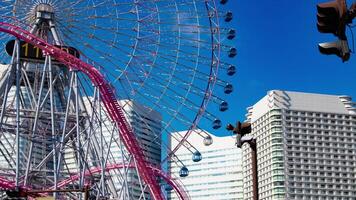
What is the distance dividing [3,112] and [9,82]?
7.49 feet

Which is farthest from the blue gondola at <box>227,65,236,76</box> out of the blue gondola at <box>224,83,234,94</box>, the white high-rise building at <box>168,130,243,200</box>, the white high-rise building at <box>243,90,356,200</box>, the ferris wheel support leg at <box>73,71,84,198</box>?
the white high-rise building at <box>168,130,243,200</box>

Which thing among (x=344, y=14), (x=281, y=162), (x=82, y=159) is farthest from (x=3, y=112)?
(x=281, y=162)

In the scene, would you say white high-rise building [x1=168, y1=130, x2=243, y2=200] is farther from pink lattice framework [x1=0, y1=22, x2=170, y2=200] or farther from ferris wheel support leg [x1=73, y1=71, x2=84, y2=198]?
ferris wheel support leg [x1=73, y1=71, x2=84, y2=198]

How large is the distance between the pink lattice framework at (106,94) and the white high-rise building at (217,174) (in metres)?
93.0

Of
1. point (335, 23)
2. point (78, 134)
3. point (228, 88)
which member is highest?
point (228, 88)

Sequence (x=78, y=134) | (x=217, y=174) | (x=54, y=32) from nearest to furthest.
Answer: (x=78, y=134) → (x=54, y=32) → (x=217, y=174)

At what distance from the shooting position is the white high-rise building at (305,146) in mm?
109000

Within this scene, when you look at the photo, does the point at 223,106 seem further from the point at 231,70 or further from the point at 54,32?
the point at 54,32

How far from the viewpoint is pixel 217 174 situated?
137 m

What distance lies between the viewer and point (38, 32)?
38.1 meters

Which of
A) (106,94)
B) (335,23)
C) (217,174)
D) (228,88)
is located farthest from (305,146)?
(335,23)

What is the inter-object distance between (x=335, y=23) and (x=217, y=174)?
13183 cm

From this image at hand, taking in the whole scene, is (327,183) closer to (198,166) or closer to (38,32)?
(198,166)

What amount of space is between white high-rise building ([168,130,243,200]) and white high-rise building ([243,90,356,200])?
11.8 metres
